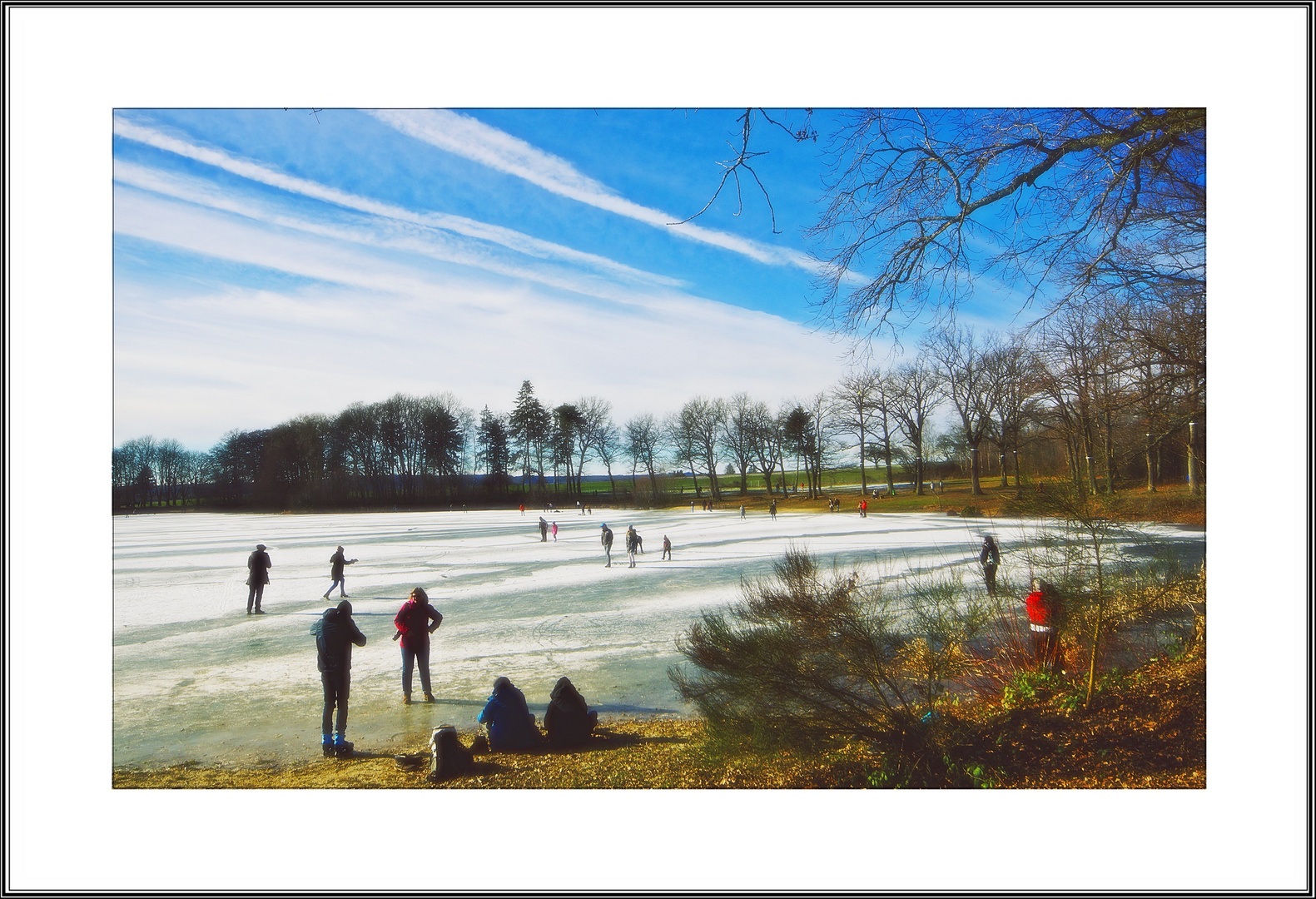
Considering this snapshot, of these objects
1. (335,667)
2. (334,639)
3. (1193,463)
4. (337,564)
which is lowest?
(337,564)

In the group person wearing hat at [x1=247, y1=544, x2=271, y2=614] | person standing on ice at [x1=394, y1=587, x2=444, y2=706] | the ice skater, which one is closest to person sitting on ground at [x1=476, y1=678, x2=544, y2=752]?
person standing on ice at [x1=394, y1=587, x2=444, y2=706]

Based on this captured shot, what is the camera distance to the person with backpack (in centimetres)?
673

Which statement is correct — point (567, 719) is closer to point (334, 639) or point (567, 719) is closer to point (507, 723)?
point (507, 723)

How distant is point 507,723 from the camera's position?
17.7ft

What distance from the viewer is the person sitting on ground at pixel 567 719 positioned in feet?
18.3

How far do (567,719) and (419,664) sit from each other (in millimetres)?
2420

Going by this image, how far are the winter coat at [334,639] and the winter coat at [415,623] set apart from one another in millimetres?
1234

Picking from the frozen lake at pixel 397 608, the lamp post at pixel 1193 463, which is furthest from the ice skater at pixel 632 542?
the lamp post at pixel 1193 463

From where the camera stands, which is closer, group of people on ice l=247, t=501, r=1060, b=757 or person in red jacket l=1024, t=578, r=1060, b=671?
group of people on ice l=247, t=501, r=1060, b=757

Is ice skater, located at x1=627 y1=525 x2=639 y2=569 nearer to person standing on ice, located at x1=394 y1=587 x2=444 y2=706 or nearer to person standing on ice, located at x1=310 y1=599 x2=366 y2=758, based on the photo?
person standing on ice, located at x1=394 y1=587 x2=444 y2=706

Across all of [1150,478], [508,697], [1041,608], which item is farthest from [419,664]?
[1150,478]

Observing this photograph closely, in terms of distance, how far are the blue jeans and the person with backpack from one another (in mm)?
6932

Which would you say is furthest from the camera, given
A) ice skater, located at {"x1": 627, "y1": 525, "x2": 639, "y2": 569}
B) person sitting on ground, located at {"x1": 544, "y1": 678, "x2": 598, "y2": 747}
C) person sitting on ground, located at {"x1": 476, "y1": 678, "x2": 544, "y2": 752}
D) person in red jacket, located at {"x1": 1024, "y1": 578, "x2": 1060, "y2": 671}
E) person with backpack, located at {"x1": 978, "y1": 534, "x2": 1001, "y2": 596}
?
ice skater, located at {"x1": 627, "y1": 525, "x2": 639, "y2": 569}

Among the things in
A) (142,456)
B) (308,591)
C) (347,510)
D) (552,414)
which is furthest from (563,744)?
(308,591)
